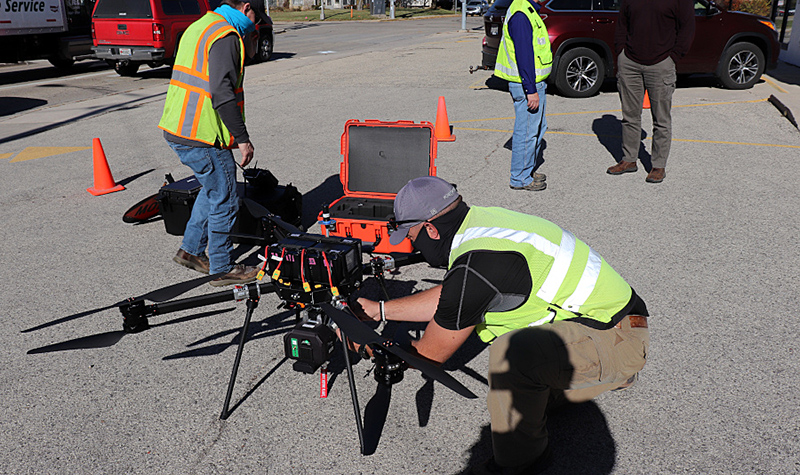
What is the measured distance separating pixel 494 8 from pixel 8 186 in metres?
9.53

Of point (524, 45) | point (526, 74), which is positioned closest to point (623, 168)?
point (526, 74)

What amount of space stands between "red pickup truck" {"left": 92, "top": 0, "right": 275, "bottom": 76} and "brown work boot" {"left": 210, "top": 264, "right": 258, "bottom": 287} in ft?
40.6

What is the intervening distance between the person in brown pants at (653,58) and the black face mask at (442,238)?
15.9ft

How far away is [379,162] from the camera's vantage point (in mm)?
5520

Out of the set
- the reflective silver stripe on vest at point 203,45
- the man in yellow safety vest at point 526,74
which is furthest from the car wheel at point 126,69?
the reflective silver stripe on vest at point 203,45

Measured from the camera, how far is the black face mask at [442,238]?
2742 mm

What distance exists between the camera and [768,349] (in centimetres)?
369

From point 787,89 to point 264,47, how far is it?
14.1 metres

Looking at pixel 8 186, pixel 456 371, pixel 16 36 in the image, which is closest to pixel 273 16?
pixel 16 36

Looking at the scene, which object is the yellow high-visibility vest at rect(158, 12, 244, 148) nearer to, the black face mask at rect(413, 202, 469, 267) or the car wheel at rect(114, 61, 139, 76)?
the black face mask at rect(413, 202, 469, 267)

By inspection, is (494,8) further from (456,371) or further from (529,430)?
(529,430)

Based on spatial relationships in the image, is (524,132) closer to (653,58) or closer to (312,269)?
(653,58)

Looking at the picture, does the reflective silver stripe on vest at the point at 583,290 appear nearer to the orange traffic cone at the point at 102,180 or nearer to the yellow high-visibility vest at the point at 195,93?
the yellow high-visibility vest at the point at 195,93

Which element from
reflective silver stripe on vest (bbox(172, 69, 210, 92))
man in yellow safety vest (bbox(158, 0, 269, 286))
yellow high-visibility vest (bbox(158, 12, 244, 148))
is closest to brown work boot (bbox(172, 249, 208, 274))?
man in yellow safety vest (bbox(158, 0, 269, 286))
